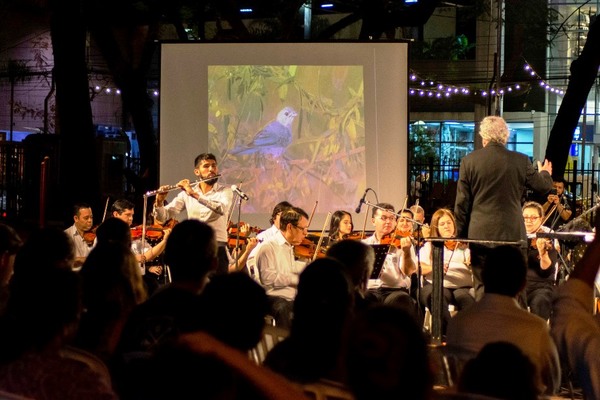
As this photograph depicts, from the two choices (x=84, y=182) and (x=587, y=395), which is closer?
(x=587, y=395)

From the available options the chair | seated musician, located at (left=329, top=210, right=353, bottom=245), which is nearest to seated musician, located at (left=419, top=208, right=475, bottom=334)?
seated musician, located at (left=329, top=210, right=353, bottom=245)

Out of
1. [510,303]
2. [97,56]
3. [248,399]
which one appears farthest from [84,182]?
[97,56]

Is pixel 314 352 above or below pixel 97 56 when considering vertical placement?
below

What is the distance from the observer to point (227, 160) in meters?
11.7

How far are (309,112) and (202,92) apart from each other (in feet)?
3.96

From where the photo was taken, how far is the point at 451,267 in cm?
872

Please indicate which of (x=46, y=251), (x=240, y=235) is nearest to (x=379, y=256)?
(x=240, y=235)

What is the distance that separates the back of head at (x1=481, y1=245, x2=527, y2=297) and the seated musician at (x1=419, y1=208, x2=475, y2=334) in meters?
4.13

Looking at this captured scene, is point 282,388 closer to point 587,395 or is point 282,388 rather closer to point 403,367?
point 403,367

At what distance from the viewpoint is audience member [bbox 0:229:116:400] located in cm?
313

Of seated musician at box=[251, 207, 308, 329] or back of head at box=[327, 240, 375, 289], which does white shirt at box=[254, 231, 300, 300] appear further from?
back of head at box=[327, 240, 375, 289]

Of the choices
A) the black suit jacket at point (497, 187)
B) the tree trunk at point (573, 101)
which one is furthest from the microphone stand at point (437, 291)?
the tree trunk at point (573, 101)

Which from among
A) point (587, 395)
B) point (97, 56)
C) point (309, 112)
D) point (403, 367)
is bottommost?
point (587, 395)

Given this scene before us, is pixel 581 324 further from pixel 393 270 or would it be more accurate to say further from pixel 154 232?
pixel 154 232
